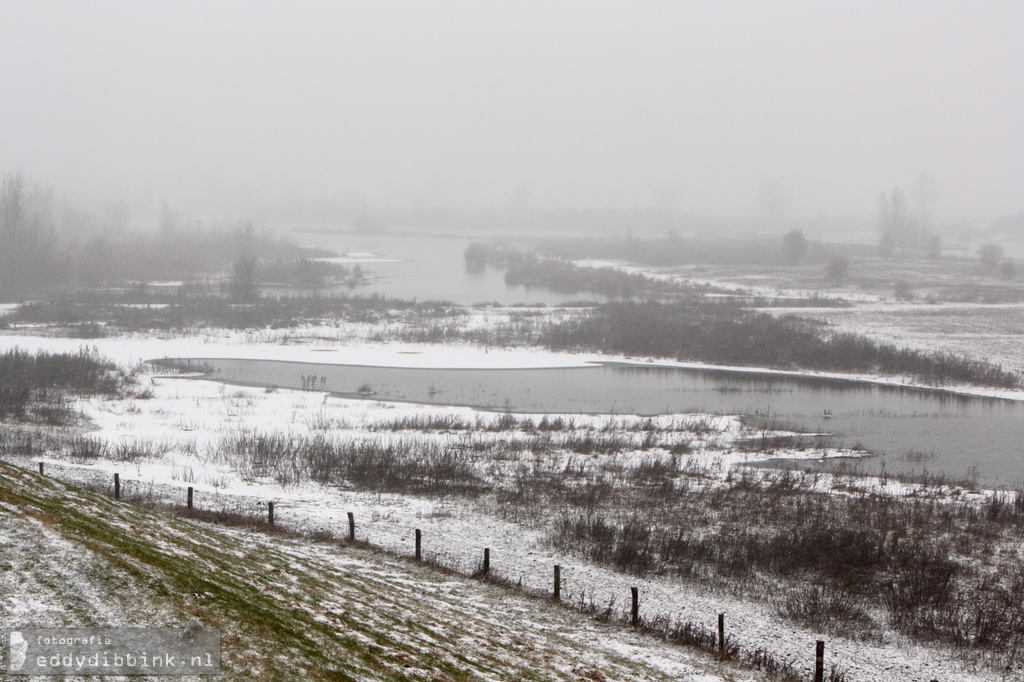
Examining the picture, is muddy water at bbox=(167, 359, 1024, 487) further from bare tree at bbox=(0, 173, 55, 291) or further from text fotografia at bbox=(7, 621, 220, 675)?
bare tree at bbox=(0, 173, 55, 291)

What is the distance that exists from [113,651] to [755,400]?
31047 millimetres

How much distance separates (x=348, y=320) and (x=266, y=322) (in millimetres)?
5142

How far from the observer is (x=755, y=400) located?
3519 cm

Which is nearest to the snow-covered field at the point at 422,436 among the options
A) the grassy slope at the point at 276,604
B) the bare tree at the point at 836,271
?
the grassy slope at the point at 276,604

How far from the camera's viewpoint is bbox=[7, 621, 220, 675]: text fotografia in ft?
23.0

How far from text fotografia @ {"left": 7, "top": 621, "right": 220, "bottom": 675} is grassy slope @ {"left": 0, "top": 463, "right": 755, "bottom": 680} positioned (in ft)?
0.51

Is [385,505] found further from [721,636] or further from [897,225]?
[897,225]

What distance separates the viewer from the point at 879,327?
5119cm

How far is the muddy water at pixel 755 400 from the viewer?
26.4m

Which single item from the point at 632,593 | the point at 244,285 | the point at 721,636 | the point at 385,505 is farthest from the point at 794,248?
the point at 721,636

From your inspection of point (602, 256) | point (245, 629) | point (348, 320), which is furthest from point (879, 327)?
point (602, 256)

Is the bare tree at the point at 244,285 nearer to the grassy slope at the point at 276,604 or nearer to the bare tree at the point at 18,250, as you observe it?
the bare tree at the point at 18,250

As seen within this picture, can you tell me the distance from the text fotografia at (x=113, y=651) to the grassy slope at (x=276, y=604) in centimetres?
16

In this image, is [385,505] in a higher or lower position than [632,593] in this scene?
lower
